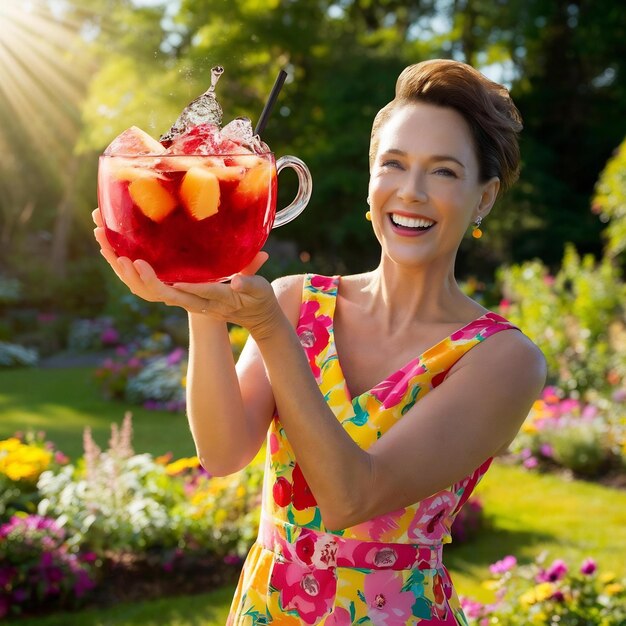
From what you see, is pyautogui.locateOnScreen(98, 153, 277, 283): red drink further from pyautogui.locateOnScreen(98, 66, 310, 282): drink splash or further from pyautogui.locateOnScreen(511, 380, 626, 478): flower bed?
pyautogui.locateOnScreen(511, 380, 626, 478): flower bed

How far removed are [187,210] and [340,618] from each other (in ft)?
3.13

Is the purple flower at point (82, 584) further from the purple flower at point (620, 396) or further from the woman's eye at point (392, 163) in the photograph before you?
the purple flower at point (620, 396)

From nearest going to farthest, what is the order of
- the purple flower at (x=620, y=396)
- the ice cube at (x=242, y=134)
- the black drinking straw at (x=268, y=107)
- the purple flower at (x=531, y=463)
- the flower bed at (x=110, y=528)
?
1. the ice cube at (x=242, y=134)
2. the black drinking straw at (x=268, y=107)
3. the flower bed at (x=110, y=528)
4. the purple flower at (x=531, y=463)
5. the purple flower at (x=620, y=396)

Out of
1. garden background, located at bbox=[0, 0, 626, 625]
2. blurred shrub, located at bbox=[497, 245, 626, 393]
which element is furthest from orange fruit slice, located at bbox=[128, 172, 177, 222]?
blurred shrub, located at bbox=[497, 245, 626, 393]

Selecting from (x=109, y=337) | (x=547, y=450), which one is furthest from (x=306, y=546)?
(x=109, y=337)

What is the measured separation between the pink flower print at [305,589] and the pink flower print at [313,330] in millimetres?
415

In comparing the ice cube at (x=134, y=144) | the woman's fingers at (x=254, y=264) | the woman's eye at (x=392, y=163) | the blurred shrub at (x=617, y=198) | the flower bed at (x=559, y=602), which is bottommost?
the flower bed at (x=559, y=602)

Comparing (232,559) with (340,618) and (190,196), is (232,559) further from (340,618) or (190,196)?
(190,196)

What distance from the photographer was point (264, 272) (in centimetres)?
1501

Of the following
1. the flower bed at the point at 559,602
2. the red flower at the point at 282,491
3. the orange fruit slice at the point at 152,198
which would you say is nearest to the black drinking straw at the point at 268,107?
the orange fruit slice at the point at 152,198

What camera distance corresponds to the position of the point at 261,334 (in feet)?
5.46

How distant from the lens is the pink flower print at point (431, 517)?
2010 millimetres

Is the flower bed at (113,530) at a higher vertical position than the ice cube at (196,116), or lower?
lower

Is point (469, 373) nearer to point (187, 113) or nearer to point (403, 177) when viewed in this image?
point (403, 177)
